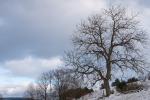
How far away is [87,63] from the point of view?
164 feet

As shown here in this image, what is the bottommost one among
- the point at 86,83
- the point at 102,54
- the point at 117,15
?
the point at 86,83

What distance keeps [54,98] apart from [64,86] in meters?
5.68

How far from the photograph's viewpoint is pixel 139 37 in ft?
164

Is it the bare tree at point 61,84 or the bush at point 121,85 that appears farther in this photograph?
the bare tree at point 61,84

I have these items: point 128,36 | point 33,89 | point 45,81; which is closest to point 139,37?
point 128,36

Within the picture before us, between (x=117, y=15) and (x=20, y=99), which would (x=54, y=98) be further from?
(x=117, y=15)

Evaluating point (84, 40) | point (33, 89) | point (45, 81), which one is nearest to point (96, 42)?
point (84, 40)

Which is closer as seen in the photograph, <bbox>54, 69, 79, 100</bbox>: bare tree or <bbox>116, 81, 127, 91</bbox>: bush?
<bbox>116, 81, 127, 91</bbox>: bush

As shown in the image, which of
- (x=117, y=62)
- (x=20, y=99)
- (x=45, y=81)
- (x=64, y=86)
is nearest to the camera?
(x=117, y=62)

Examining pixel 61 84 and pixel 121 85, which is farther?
pixel 61 84

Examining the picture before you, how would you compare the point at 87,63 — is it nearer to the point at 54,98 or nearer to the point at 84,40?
the point at 84,40

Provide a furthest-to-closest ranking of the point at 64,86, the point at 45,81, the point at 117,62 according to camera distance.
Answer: the point at 45,81
the point at 64,86
the point at 117,62

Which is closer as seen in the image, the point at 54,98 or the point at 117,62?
the point at 117,62

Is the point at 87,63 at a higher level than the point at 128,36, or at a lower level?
lower
